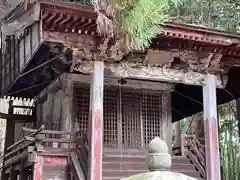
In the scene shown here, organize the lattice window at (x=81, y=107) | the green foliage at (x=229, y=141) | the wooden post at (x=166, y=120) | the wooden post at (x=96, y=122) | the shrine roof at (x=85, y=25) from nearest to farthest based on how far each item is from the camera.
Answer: the shrine roof at (x=85, y=25)
the wooden post at (x=96, y=122)
the lattice window at (x=81, y=107)
the wooden post at (x=166, y=120)
the green foliage at (x=229, y=141)

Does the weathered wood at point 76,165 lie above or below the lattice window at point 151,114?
below

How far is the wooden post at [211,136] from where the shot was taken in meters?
9.13

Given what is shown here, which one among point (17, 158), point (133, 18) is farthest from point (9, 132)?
point (133, 18)

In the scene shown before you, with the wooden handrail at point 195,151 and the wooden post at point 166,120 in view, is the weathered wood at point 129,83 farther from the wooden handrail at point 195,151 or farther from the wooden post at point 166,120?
the wooden handrail at point 195,151

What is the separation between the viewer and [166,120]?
11570 mm

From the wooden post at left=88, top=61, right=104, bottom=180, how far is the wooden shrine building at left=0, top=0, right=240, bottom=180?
0.07 feet

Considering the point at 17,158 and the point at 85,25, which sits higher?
the point at 85,25

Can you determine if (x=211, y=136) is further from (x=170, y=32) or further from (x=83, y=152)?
(x=83, y=152)

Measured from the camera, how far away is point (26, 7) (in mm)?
7422

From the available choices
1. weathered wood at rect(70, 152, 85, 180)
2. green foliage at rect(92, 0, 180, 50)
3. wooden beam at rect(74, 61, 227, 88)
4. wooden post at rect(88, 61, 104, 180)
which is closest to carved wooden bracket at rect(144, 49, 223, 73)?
wooden beam at rect(74, 61, 227, 88)

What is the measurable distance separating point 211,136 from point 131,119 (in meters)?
2.65

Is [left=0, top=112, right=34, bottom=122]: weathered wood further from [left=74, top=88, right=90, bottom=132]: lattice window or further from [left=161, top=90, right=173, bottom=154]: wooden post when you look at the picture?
[left=161, top=90, right=173, bottom=154]: wooden post

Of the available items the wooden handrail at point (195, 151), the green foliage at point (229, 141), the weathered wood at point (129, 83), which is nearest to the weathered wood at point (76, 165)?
the weathered wood at point (129, 83)

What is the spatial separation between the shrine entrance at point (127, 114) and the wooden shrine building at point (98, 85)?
3 centimetres
